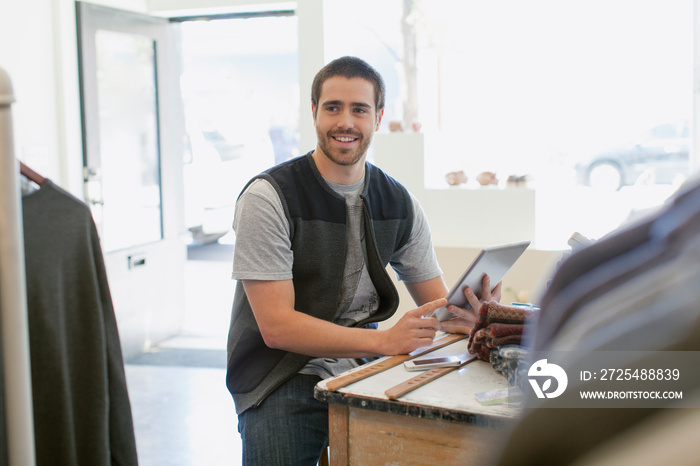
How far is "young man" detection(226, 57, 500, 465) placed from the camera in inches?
66.3

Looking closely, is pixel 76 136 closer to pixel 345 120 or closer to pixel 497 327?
pixel 345 120

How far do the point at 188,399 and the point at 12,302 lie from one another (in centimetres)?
275

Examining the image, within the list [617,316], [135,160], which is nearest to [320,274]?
[617,316]

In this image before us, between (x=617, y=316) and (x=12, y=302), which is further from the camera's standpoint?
(x=12, y=302)

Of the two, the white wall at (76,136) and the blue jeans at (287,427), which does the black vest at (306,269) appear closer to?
the blue jeans at (287,427)

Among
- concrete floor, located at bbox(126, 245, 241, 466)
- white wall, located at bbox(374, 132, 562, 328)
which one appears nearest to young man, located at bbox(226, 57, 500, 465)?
concrete floor, located at bbox(126, 245, 241, 466)

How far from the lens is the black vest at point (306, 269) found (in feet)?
5.82

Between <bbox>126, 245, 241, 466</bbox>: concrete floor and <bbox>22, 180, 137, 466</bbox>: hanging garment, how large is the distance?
1764mm

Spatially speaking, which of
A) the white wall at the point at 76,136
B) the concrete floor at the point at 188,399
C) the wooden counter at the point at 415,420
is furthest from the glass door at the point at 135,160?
the wooden counter at the point at 415,420

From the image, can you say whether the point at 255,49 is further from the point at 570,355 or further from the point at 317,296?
the point at 570,355

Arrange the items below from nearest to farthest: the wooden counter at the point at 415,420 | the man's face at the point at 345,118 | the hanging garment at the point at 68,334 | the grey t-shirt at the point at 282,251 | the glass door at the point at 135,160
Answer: the hanging garment at the point at 68,334, the wooden counter at the point at 415,420, the grey t-shirt at the point at 282,251, the man's face at the point at 345,118, the glass door at the point at 135,160

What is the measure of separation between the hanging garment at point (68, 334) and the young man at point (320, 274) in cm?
56

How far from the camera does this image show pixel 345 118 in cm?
196

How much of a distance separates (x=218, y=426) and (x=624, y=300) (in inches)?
122
